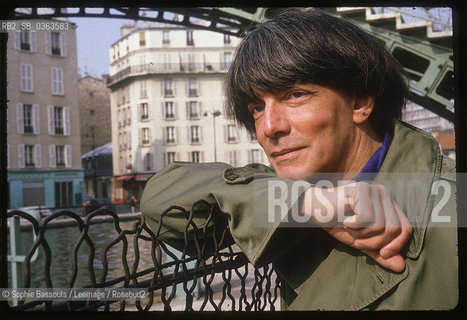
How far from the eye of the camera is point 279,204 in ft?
2.24

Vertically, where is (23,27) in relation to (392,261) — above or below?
above

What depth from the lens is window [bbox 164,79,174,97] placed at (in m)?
1.00

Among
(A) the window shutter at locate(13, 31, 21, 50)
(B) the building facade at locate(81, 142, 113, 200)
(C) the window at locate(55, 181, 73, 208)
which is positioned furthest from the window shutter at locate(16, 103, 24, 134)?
(B) the building facade at locate(81, 142, 113, 200)

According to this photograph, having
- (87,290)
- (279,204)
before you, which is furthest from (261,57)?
(87,290)

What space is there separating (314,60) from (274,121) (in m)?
0.12

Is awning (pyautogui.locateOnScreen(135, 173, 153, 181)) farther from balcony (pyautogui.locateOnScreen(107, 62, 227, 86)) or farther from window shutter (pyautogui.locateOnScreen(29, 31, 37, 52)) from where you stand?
window shutter (pyautogui.locateOnScreen(29, 31, 37, 52))

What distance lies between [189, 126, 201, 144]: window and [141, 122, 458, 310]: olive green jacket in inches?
10.4

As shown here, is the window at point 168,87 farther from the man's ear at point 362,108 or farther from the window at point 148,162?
the man's ear at point 362,108

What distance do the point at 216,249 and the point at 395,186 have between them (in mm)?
358

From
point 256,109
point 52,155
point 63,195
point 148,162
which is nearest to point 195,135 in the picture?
point 148,162

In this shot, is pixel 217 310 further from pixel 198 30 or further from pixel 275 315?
pixel 198 30

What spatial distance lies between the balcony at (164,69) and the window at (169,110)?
0.11 m

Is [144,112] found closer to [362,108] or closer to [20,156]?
[20,156]

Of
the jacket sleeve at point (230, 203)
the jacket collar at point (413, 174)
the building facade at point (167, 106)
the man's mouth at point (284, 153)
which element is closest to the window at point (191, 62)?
the building facade at point (167, 106)
